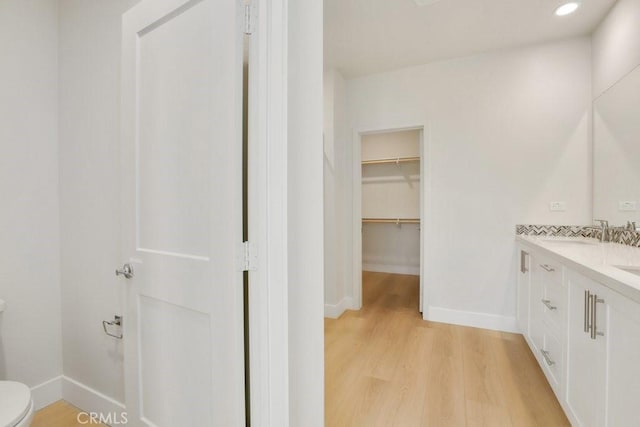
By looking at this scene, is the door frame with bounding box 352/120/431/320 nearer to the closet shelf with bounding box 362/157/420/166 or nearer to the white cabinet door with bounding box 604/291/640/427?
the closet shelf with bounding box 362/157/420/166

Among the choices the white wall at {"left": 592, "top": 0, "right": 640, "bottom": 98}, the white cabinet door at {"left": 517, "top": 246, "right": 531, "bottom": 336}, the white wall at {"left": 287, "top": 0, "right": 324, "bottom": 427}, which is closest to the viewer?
the white wall at {"left": 287, "top": 0, "right": 324, "bottom": 427}

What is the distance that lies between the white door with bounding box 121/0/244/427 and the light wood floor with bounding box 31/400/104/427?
0.57 metres

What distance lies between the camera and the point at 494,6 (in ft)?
6.74

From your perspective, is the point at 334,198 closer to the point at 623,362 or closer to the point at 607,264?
the point at 607,264

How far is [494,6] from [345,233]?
2.33 meters

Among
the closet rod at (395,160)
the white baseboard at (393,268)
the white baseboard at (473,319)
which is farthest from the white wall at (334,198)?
the white baseboard at (393,268)

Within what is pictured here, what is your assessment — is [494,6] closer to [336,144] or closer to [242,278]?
[336,144]

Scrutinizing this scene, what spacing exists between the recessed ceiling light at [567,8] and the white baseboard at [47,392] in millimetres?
4271

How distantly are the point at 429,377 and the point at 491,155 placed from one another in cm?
209

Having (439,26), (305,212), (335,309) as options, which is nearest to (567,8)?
(439,26)

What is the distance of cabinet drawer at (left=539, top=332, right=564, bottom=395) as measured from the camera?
1.53m

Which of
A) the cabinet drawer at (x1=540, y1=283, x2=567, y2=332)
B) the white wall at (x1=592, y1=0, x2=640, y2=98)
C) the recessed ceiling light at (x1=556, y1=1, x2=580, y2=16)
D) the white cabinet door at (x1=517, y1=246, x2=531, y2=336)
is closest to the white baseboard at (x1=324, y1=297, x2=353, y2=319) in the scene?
the white cabinet door at (x1=517, y1=246, x2=531, y2=336)

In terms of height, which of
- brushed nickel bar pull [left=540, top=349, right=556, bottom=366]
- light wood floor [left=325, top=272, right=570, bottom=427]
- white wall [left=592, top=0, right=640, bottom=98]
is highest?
white wall [left=592, top=0, right=640, bottom=98]

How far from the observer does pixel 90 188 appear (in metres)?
1.56
